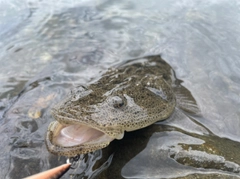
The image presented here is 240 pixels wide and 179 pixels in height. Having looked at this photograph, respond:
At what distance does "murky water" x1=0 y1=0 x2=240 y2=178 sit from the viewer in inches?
139

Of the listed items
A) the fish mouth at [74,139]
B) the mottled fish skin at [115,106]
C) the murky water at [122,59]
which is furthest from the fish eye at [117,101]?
the murky water at [122,59]

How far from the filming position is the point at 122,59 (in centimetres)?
643

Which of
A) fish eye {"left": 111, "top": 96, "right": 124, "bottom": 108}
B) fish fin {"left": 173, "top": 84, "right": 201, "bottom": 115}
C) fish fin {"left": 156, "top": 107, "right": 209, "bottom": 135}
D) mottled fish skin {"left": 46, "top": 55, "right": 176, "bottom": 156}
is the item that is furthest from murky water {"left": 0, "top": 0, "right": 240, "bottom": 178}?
fish eye {"left": 111, "top": 96, "right": 124, "bottom": 108}

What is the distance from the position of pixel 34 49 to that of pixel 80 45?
3.78 feet

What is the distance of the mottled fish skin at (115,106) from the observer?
11.1 ft

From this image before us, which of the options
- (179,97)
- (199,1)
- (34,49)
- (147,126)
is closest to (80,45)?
(34,49)

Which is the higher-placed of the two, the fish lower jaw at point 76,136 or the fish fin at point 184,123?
the fish lower jaw at point 76,136

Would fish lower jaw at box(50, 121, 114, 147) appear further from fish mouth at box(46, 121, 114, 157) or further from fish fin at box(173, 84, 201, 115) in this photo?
fish fin at box(173, 84, 201, 115)

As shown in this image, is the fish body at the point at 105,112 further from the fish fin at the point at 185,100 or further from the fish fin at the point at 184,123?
the fish fin at the point at 185,100

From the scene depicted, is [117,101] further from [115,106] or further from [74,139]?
[74,139]

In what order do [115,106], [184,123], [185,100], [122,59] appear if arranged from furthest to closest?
[122,59] < [185,100] < [184,123] < [115,106]

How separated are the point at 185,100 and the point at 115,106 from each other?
1737 mm

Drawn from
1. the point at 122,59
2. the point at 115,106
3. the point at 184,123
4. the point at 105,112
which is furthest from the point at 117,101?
the point at 122,59

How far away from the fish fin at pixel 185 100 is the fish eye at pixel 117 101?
53.8 inches
